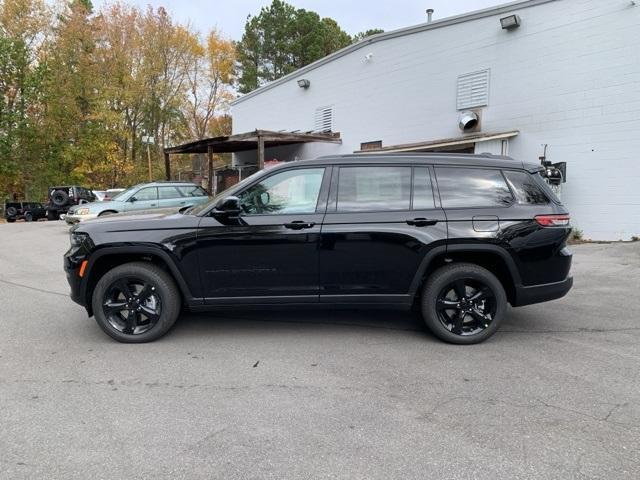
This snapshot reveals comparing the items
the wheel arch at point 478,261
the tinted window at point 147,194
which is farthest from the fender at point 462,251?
the tinted window at point 147,194

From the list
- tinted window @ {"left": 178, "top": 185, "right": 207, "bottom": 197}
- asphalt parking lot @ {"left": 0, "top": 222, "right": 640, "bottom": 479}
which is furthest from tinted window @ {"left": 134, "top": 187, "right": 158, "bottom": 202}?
asphalt parking lot @ {"left": 0, "top": 222, "right": 640, "bottom": 479}

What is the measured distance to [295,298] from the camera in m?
4.57

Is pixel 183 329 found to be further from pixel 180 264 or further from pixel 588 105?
pixel 588 105

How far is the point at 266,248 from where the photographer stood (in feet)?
14.7

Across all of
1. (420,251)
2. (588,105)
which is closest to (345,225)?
(420,251)

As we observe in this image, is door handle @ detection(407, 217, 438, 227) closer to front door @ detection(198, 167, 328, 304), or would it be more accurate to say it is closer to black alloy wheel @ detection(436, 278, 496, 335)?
black alloy wheel @ detection(436, 278, 496, 335)

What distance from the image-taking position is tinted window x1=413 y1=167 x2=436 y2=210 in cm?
455

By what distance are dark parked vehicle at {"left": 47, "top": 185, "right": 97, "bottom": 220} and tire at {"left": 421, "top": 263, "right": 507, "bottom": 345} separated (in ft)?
76.7

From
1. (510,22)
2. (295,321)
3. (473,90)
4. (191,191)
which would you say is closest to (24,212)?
(191,191)

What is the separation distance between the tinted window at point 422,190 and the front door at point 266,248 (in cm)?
90

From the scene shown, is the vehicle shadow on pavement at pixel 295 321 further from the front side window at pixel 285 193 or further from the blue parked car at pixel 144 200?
the blue parked car at pixel 144 200

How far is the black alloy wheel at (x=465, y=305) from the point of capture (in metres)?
4.56

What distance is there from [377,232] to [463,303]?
44.1 inches

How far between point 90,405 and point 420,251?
3.08 m
